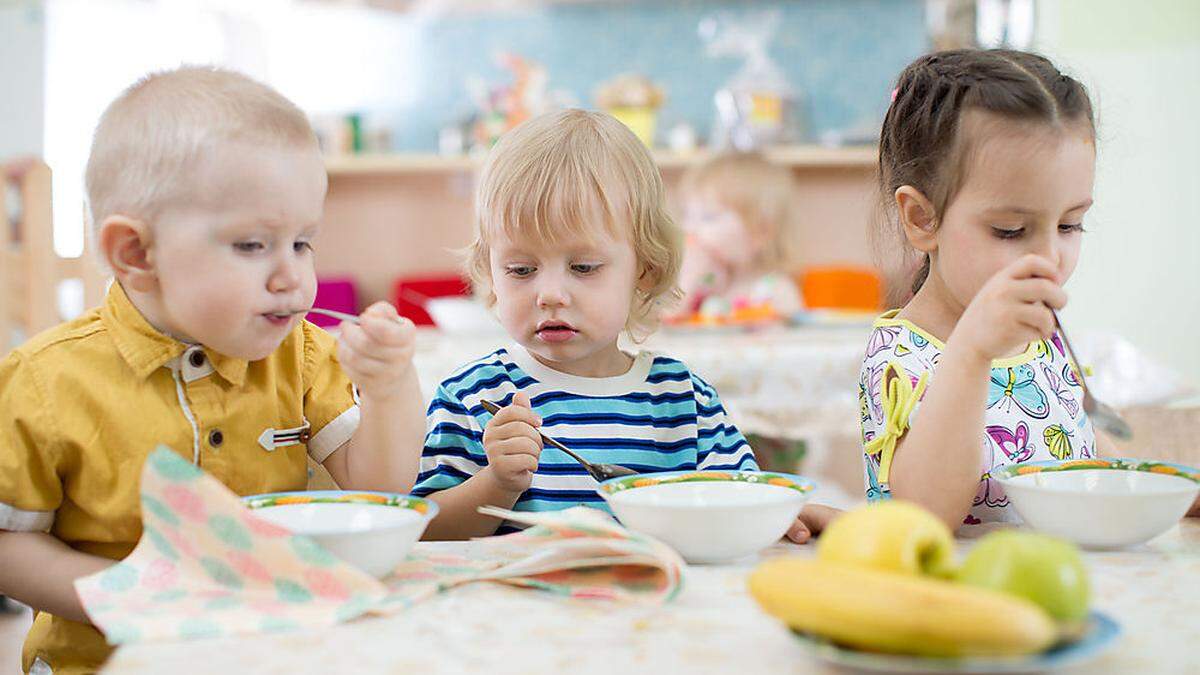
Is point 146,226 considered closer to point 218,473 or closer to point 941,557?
point 218,473

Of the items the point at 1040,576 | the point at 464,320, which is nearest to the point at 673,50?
the point at 464,320

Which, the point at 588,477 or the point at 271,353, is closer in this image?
the point at 271,353

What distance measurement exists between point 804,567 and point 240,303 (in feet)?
1.70

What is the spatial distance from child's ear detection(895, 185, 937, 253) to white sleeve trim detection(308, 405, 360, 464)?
1.84 feet

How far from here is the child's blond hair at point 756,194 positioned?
3.30m

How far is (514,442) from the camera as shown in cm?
102

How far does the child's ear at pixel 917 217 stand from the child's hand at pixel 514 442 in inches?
16.8

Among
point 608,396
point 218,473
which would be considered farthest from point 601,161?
point 218,473

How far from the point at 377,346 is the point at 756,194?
251 centimetres

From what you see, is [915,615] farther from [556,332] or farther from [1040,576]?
[556,332]

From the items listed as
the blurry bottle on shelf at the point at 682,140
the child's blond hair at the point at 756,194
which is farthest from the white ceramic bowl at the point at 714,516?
the blurry bottle on shelf at the point at 682,140

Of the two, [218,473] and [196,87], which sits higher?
[196,87]

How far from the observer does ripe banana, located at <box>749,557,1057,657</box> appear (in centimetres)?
55

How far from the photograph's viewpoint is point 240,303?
0.93 metres
